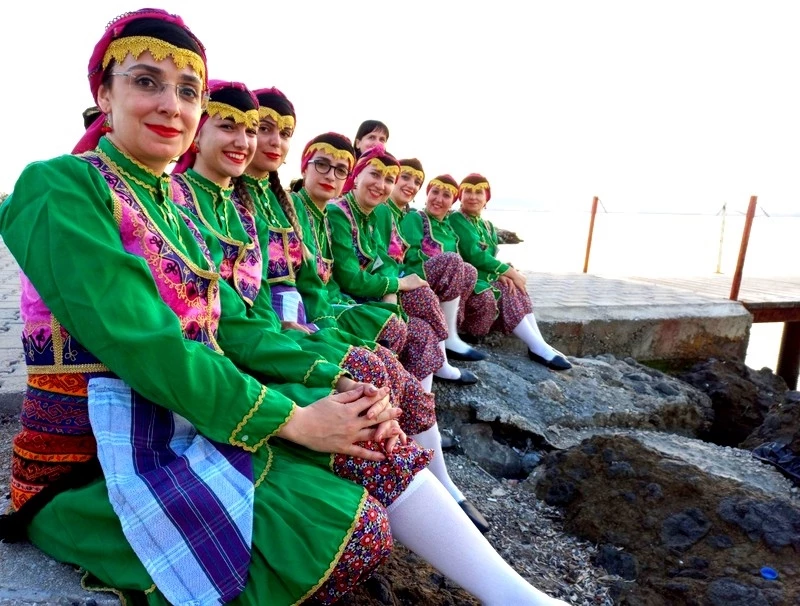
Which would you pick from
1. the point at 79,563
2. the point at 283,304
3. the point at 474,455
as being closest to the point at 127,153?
the point at 79,563

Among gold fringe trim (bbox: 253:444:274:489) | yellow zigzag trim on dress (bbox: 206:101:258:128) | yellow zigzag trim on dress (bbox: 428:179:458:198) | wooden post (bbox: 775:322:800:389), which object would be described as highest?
yellow zigzag trim on dress (bbox: 206:101:258:128)

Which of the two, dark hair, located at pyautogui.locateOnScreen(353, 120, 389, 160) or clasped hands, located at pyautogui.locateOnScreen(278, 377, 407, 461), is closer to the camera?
clasped hands, located at pyautogui.locateOnScreen(278, 377, 407, 461)

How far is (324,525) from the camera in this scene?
1439mm

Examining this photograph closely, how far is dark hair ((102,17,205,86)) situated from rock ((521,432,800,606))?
237 centimetres

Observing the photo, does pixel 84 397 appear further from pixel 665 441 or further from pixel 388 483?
pixel 665 441

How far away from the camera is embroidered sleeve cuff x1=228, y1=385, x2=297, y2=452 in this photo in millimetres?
1511

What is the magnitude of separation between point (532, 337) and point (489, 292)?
54 centimetres

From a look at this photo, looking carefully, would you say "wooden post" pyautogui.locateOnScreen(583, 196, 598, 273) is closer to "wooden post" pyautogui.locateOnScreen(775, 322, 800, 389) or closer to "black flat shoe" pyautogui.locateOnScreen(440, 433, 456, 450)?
"wooden post" pyautogui.locateOnScreen(775, 322, 800, 389)

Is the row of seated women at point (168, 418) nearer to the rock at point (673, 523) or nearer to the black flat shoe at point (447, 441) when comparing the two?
the rock at point (673, 523)

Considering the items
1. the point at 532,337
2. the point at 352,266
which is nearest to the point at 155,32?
the point at 352,266

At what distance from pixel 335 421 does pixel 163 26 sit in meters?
1.04

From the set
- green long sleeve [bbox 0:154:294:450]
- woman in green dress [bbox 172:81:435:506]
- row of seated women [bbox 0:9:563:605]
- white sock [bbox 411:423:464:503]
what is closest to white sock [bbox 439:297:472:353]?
white sock [bbox 411:423:464:503]

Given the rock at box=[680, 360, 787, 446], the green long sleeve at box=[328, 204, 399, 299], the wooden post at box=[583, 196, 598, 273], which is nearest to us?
the green long sleeve at box=[328, 204, 399, 299]

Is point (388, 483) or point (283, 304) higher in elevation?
point (283, 304)
